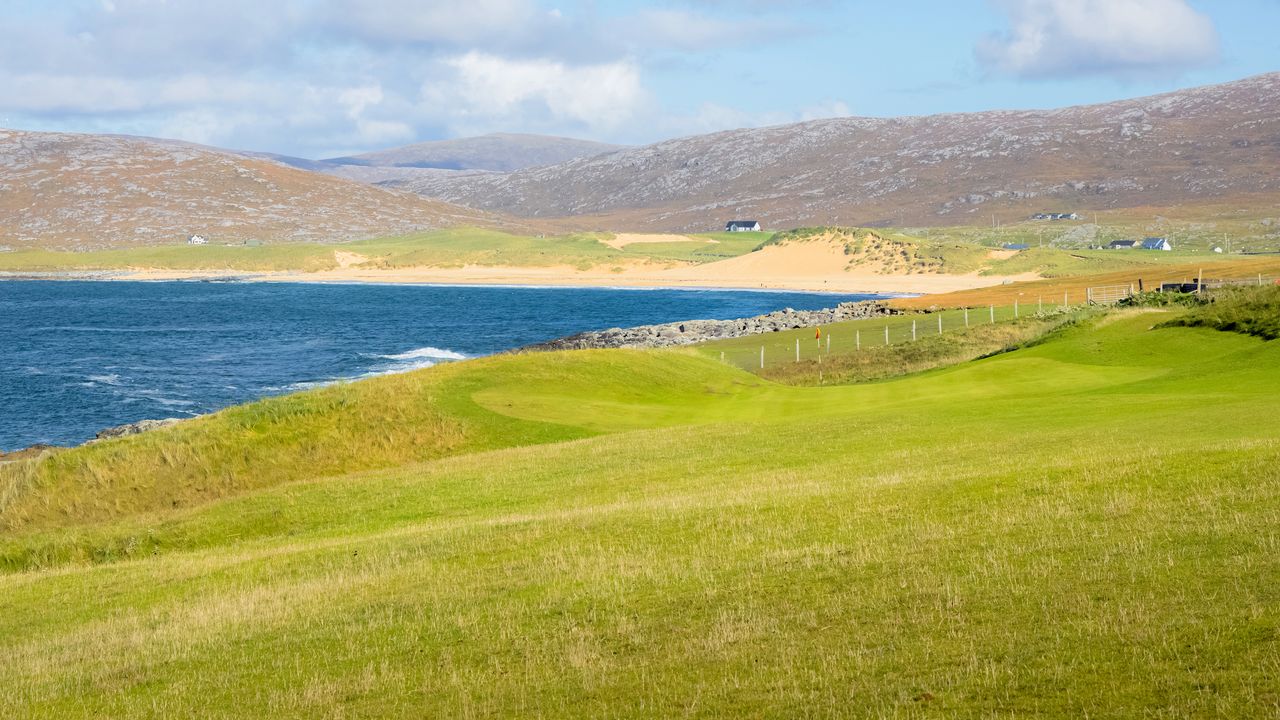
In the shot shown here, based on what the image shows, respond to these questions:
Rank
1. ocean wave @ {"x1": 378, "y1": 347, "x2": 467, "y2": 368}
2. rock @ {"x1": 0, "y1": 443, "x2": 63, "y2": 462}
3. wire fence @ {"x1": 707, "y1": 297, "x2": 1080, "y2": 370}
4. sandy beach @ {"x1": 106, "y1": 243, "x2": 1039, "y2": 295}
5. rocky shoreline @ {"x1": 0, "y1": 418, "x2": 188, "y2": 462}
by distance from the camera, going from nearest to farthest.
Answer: rock @ {"x1": 0, "y1": 443, "x2": 63, "y2": 462} < rocky shoreline @ {"x1": 0, "y1": 418, "x2": 188, "y2": 462} < wire fence @ {"x1": 707, "y1": 297, "x2": 1080, "y2": 370} < ocean wave @ {"x1": 378, "y1": 347, "x2": 467, "y2": 368} < sandy beach @ {"x1": 106, "y1": 243, "x2": 1039, "y2": 295}

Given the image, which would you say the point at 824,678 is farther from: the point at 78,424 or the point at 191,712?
the point at 78,424

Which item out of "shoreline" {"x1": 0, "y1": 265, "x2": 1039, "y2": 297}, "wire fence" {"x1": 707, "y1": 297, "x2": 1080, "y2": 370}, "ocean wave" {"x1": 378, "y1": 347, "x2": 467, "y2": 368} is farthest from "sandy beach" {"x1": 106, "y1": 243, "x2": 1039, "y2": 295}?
"ocean wave" {"x1": 378, "y1": 347, "x2": 467, "y2": 368}

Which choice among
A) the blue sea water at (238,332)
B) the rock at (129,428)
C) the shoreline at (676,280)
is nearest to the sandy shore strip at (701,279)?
the shoreline at (676,280)

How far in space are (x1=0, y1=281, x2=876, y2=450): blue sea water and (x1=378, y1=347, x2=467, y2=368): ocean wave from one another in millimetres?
210

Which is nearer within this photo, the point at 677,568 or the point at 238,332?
the point at 677,568

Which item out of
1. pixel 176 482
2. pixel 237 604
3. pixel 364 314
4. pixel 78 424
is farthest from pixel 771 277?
pixel 237 604

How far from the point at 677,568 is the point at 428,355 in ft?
245

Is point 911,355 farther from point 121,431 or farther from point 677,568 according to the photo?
point 677,568

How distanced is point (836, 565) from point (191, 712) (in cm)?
702

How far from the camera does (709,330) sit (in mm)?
92125

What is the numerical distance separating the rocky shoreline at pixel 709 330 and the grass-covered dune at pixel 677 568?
53.6m

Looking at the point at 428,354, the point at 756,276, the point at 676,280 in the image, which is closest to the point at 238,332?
the point at 428,354

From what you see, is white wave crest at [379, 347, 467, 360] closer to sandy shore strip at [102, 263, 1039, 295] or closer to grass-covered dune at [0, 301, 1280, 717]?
grass-covered dune at [0, 301, 1280, 717]

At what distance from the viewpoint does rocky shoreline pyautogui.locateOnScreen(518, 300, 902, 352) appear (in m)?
86.3
